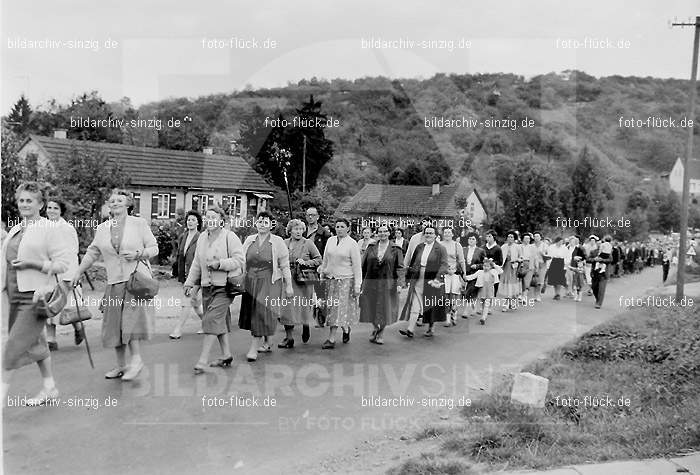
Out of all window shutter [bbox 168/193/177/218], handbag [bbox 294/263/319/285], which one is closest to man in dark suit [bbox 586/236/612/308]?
handbag [bbox 294/263/319/285]

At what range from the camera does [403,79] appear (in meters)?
12.9

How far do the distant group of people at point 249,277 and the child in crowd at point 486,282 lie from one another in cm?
2

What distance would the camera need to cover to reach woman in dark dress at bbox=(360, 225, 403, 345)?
9.19 m

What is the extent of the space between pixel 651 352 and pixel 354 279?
4109 millimetres

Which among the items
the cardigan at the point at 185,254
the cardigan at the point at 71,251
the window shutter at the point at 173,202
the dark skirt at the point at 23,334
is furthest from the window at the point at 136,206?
the dark skirt at the point at 23,334

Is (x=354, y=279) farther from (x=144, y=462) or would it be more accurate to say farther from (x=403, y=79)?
(x=403, y=79)

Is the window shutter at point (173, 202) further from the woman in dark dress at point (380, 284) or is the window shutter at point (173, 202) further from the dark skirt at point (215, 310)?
the dark skirt at point (215, 310)

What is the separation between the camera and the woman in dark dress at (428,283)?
981cm

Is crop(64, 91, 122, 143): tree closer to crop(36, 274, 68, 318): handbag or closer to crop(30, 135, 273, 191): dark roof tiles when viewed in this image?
crop(30, 135, 273, 191): dark roof tiles

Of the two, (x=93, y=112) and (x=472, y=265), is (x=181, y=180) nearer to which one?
(x=472, y=265)

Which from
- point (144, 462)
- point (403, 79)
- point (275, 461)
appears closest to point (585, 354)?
point (275, 461)

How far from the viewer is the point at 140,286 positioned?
21.1 ft

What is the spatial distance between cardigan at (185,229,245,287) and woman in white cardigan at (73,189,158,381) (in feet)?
2.50

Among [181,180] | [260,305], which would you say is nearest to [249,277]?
[260,305]
